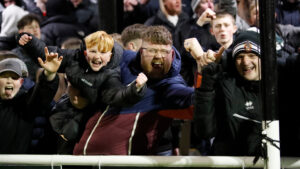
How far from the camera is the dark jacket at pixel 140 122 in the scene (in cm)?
266

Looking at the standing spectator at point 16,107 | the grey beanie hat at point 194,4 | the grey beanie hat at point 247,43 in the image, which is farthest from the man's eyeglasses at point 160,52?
the standing spectator at point 16,107

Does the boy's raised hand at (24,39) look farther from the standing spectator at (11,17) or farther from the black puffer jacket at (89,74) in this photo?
the standing spectator at (11,17)

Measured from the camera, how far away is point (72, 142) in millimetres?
2797

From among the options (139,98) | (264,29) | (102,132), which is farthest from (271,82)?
(102,132)

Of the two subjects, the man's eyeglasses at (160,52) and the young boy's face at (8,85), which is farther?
the young boy's face at (8,85)

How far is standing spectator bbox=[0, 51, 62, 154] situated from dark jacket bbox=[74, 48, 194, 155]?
11.8 inches

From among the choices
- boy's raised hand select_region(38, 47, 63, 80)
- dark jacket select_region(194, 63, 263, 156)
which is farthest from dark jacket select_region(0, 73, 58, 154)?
dark jacket select_region(194, 63, 263, 156)

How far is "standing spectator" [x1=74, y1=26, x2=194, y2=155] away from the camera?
2.67 metres

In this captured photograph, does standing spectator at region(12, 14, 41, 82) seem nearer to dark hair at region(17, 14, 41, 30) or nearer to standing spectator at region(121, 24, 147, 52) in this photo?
dark hair at region(17, 14, 41, 30)

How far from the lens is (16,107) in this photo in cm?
282

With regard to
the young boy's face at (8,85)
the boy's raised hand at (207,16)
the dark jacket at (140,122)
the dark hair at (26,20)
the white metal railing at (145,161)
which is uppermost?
the dark hair at (26,20)

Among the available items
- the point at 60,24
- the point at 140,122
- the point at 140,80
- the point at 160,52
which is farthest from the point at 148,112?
the point at 60,24

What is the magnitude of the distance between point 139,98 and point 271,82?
0.66 meters

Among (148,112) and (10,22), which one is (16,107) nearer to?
(148,112)
